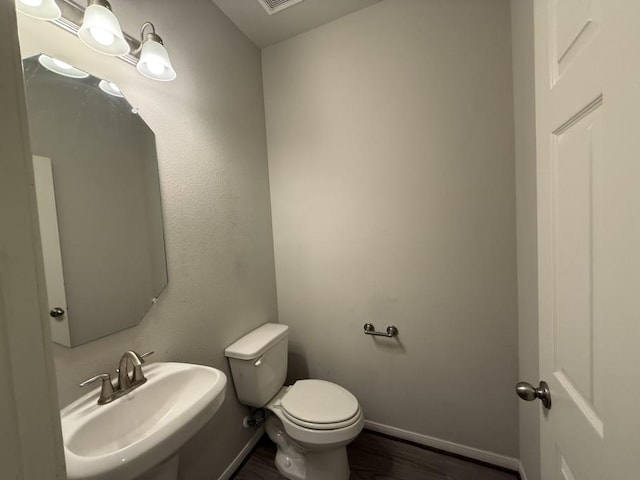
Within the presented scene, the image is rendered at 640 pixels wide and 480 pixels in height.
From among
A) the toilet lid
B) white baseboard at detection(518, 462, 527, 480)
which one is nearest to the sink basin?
the toilet lid

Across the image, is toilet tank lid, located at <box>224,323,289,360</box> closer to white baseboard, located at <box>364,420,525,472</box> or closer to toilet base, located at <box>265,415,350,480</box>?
toilet base, located at <box>265,415,350,480</box>

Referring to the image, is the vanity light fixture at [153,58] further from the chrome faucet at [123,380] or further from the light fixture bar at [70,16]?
the chrome faucet at [123,380]

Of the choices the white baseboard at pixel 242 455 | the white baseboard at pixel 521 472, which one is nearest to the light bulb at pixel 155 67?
the white baseboard at pixel 242 455

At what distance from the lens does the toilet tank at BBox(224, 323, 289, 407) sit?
4.52 ft

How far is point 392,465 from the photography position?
1435mm

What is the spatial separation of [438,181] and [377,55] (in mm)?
800

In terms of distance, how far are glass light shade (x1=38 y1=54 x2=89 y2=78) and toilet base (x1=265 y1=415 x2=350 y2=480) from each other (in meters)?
1.81

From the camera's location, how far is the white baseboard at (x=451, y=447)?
53.9 inches

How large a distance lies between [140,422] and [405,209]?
1.50 meters

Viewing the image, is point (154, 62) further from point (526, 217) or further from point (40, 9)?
point (526, 217)

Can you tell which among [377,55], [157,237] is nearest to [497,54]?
[377,55]

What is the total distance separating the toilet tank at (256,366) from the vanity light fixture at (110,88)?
1.25m

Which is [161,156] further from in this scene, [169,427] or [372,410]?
[372,410]

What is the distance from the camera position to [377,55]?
→ 1.47 metres
